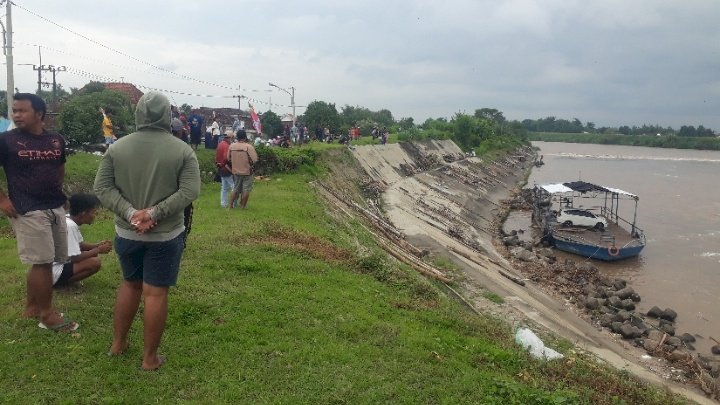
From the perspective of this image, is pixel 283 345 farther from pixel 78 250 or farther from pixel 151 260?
pixel 78 250

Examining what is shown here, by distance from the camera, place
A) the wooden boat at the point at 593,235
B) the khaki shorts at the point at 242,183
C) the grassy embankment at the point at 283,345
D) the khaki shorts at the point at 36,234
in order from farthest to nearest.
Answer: the wooden boat at the point at 593,235, the khaki shorts at the point at 242,183, the khaki shorts at the point at 36,234, the grassy embankment at the point at 283,345

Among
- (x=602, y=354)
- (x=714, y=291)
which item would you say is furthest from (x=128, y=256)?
(x=714, y=291)

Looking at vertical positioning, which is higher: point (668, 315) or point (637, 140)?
point (637, 140)

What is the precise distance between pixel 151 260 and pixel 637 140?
15761 centimetres

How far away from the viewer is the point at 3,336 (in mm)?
5160

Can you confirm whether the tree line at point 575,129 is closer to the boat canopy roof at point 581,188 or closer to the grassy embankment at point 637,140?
the grassy embankment at point 637,140

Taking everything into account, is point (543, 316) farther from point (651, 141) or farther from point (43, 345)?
point (651, 141)

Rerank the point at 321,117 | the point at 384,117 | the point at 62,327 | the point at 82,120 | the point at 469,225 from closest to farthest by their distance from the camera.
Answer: the point at 62,327, the point at 82,120, the point at 469,225, the point at 321,117, the point at 384,117

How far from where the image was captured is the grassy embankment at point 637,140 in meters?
129

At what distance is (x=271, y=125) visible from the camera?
118 ft

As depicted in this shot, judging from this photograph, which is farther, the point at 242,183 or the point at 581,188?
the point at 581,188

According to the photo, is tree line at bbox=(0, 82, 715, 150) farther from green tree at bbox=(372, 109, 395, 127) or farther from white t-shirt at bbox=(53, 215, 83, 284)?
white t-shirt at bbox=(53, 215, 83, 284)

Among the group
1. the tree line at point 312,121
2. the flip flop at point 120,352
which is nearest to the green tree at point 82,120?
the tree line at point 312,121

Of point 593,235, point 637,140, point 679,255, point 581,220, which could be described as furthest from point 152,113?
point 637,140
